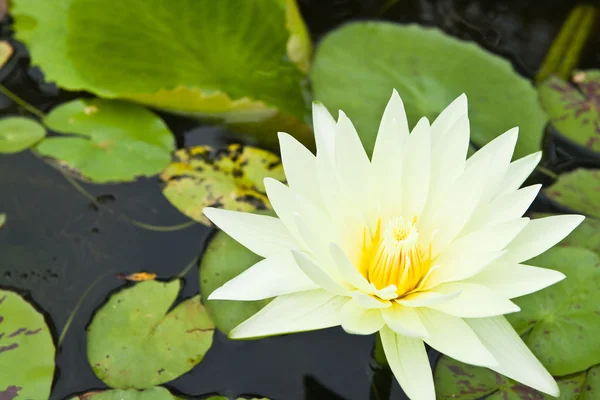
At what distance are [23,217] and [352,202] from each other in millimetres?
1369

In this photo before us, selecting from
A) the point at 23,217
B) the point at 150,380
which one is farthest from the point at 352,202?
the point at 23,217

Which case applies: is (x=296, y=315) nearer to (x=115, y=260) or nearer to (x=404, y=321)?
(x=404, y=321)

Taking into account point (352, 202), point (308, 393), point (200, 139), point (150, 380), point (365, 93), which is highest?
point (352, 202)

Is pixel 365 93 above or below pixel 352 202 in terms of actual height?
below

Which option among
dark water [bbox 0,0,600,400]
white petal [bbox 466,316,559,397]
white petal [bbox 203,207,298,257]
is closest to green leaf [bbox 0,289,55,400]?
dark water [bbox 0,0,600,400]

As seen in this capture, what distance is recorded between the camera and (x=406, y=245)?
1.41 m

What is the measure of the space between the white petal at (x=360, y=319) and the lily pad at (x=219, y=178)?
864 millimetres

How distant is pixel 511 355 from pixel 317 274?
1.80 ft

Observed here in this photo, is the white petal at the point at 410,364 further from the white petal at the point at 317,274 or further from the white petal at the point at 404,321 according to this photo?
the white petal at the point at 317,274

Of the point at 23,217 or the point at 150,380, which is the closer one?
the point at 150,380

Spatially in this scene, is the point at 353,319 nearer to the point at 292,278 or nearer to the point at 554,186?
the point at 292,278

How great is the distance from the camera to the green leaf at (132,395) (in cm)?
162

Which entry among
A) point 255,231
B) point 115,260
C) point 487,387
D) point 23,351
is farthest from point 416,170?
point 23,351

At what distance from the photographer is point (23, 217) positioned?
214cm
